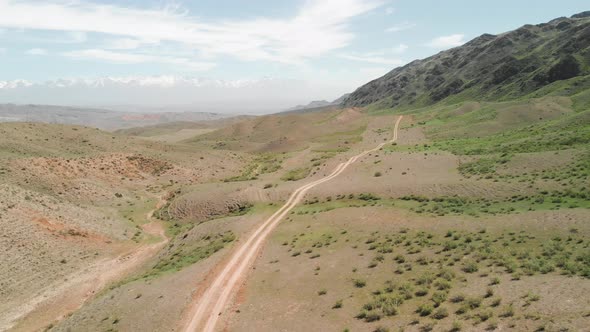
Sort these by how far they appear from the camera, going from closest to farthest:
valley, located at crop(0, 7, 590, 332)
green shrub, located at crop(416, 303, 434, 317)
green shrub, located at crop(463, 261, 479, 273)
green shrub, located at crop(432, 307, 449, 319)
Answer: green shrub, located at crop(432, 307, 449, 319), green shrub, located at crop(416, 303, 434, 317), valley, located at crop(0, 7, 590, 332), green shrub, located at crop(463, 261, 479, 273)

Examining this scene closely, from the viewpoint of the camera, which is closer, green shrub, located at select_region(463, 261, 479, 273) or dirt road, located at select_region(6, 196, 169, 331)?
green shrub, located at select_region(463, 261, 479, 273)

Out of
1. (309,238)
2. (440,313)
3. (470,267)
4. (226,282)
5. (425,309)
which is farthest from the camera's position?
(309,238)

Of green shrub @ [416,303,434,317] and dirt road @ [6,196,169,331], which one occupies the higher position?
green shrub @ [416,303,434,317]

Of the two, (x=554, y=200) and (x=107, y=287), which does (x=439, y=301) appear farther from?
(x=107, y=287)

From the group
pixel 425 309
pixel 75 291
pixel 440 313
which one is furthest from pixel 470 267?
pixel 75 291

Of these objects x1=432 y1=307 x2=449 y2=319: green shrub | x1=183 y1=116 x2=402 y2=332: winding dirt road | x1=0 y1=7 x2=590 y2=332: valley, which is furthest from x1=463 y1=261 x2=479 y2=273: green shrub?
x1=183 y1=116 x2=402 y2=332: winding dirt road

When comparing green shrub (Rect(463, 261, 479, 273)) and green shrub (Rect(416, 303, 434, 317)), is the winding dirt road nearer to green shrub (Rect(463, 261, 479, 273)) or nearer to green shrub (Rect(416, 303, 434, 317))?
green shrub (Rect(416, 303, 434, 317))

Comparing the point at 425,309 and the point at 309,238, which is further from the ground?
the point at 425,309

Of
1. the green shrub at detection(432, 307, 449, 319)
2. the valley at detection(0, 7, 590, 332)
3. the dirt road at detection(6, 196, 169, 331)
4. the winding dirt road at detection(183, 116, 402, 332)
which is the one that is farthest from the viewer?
the dirt road at detection(6, 196, 169, 331)

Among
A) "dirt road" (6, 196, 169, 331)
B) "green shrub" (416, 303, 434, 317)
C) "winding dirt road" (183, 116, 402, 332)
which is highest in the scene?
"green shrub" (416, 303, 434, 317)

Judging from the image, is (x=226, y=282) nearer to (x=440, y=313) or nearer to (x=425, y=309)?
(x=425, y=309)

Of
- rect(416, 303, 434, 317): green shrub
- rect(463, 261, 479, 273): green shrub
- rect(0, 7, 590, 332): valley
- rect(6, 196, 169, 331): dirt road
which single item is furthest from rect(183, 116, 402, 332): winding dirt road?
rect(463, 261, 479, 273): green shrub
